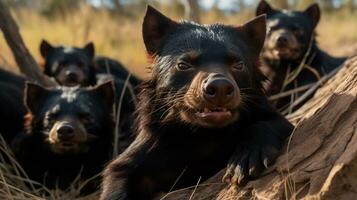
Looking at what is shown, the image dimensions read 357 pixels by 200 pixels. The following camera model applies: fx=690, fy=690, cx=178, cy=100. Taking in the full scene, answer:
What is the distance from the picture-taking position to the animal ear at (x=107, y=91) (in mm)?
6629

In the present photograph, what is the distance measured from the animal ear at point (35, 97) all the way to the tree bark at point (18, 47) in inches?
34.6

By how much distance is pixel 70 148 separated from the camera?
6066 millimetres

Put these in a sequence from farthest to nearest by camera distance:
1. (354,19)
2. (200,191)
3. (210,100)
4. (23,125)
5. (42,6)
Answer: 1. (42,6)
2. (354,19)
3. (23,125)
4. (200,191)
5. (210,100)

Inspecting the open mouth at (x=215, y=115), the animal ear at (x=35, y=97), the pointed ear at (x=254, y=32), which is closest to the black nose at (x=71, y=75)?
the animal ear at (x=35, y=97)

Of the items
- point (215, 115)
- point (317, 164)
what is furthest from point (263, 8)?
point (317, 164)

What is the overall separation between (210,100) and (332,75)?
3367mm

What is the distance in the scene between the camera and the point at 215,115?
157 inches

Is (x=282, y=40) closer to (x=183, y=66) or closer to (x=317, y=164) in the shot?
(x=183, y=66)

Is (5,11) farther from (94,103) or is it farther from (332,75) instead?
(332,75)

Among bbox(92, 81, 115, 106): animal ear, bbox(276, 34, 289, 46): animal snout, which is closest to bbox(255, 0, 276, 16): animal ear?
bbox(276, 34, 289, 46): animal snout

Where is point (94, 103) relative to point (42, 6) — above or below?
below

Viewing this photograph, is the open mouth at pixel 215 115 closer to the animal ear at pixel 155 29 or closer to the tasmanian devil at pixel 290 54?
the animal ear at pixel 155 29

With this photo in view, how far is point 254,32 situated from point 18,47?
10.5ft

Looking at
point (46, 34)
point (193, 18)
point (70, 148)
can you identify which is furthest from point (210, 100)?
point (46, 34)
